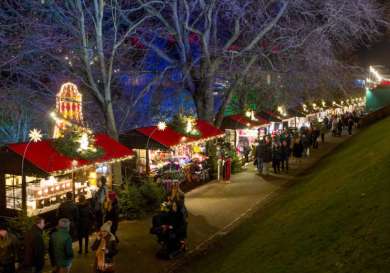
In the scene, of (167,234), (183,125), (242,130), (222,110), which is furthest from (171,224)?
(242,130)

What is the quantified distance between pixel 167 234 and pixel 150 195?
4.24m

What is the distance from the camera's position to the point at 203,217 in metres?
13.5

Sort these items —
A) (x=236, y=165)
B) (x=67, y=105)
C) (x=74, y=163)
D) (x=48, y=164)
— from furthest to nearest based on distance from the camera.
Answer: (x=236, y=165) < (x=67, y=105) < (x=74, y=163) < (x=48, y=164)

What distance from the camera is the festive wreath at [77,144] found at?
1307 cm

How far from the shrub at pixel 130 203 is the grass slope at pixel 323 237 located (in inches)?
125

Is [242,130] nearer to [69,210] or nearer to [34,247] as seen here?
[69,210]

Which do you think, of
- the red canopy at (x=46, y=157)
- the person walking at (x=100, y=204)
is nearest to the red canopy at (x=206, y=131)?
the red canopy at (x=46, y=157)

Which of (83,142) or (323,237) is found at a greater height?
(83,142)

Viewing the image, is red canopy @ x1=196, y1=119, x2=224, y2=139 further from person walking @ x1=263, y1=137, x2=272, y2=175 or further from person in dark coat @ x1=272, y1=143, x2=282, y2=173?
person in dark coat @ x1=272, y1=143, x2=282, y2=173

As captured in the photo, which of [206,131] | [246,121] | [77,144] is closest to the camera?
[77,144]

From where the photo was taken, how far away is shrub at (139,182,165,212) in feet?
46.2

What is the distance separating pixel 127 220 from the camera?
13.4 meters

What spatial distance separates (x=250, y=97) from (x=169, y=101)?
23.1ft

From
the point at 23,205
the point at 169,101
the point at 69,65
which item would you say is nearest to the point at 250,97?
the point at 169,101
